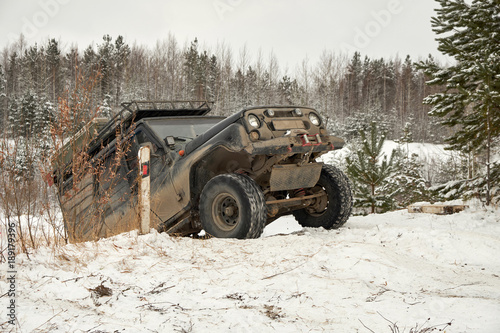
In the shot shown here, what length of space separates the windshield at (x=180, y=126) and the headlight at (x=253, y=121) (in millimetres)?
1555

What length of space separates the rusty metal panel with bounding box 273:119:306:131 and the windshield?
5.49ft

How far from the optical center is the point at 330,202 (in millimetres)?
6258

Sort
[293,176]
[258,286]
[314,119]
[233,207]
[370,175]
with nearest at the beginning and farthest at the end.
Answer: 1. [258,286]
2. [233,207]
3. [293,176]
4. [314,119]
5. [370,175]

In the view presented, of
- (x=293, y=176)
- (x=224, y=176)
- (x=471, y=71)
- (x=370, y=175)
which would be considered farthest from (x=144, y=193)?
(x=370, y=175)

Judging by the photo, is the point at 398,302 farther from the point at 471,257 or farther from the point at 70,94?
the point at 70,94

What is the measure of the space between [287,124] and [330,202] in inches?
57.3

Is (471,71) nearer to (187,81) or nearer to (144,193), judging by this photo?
(144,193)

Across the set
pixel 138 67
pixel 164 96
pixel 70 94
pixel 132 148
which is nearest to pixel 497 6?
pixel 132 148

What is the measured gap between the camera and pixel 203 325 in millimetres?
2588

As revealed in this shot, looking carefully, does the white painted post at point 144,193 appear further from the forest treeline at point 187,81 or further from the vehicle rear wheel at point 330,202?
the forest treeline at point 187,81

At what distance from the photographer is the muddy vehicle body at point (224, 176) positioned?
5109mm

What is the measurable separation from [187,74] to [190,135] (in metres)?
44.2

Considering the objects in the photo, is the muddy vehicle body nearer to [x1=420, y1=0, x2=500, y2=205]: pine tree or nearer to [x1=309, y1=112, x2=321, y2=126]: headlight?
[x1=309, y1=112, x2=321, y2=126]: headlight

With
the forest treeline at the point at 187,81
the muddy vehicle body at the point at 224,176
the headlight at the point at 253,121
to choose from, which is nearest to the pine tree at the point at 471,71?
the muddy vehicle body at the point at 224,176
